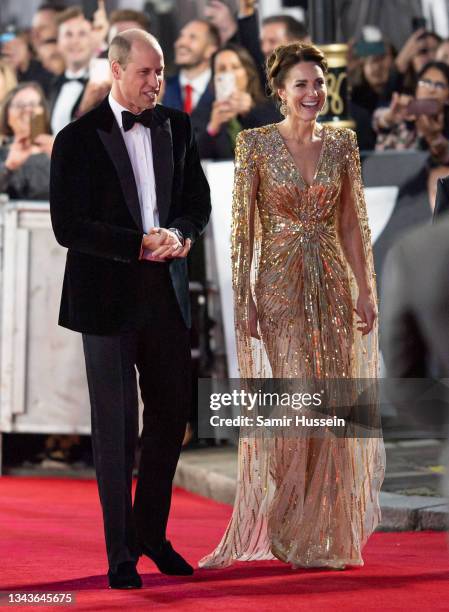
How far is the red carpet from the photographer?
146 inches

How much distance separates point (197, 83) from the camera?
8.93 meters

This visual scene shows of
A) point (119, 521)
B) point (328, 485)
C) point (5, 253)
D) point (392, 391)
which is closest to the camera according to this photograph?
point (392, 391)

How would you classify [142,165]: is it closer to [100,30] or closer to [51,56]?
[100,30]

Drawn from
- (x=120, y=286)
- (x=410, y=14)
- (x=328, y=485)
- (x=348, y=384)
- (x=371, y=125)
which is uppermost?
(x=410, y=14)

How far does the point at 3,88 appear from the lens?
30.8ft

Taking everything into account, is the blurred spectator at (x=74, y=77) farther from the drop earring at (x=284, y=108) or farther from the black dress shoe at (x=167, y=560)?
the black dress shoe at (x=167, y=560)

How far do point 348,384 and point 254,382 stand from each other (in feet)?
1.12

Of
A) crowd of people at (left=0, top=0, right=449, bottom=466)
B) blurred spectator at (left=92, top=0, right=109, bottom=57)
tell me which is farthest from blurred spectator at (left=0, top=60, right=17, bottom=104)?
blurred spectator at (left=92, top=0, right=109, bottom=57)

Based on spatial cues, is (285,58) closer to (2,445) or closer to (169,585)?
(169,585)

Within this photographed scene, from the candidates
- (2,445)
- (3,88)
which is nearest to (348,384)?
(2,445)

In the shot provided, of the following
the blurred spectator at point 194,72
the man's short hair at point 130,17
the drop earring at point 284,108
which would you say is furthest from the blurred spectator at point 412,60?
the drop earring at point 284,108

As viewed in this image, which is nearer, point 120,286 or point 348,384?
point 120,286

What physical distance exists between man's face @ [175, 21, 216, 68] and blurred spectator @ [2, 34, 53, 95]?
96cm

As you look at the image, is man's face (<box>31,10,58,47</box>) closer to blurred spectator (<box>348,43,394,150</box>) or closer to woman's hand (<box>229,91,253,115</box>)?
woman's hand (<box>229,91,253,115</box>)
